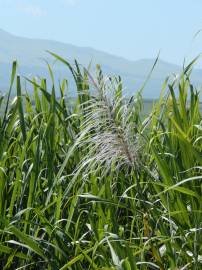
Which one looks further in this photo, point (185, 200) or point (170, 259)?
point (185, 200)

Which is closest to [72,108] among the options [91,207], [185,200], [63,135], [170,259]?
[63,135]

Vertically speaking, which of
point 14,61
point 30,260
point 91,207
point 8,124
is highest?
point 14,61

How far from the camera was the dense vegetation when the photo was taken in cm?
164

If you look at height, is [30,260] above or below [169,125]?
below

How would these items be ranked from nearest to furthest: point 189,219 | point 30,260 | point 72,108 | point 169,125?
point 189,219
point 30,260
point 169,125
point 72,108

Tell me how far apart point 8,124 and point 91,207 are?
56 cm

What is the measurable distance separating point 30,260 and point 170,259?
60 centimetres

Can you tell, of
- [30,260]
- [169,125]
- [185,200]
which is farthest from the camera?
[169,125]

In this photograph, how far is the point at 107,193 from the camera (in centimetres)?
189

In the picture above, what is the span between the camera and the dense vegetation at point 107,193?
5.38ft

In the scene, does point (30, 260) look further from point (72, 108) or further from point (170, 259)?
point (72, 108)

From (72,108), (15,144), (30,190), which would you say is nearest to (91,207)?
(30,190)

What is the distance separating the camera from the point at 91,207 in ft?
7.25

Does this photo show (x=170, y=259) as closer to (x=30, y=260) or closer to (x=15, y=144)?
(x=30, y=260)
